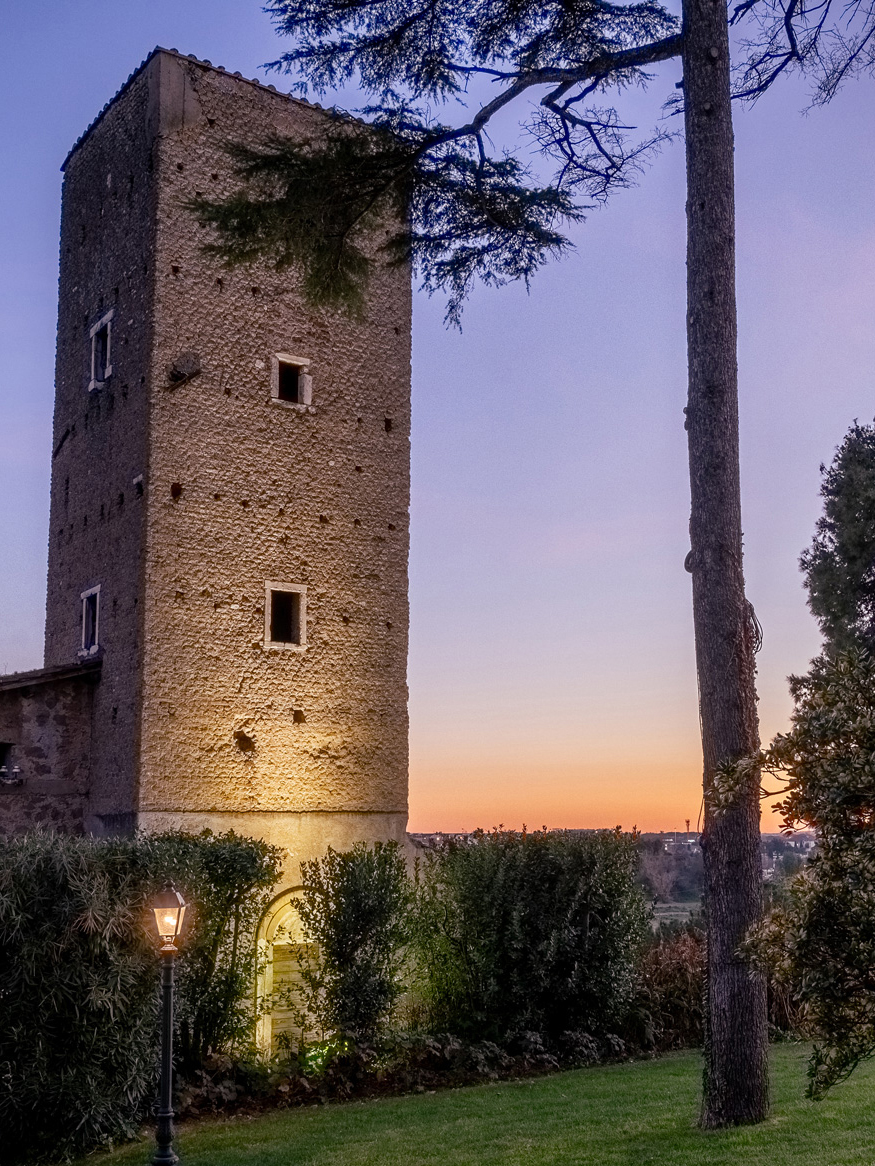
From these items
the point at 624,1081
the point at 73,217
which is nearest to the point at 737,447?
the point at 624,1081

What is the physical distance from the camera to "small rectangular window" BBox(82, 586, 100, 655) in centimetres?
1662

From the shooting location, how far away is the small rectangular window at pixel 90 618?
16625mm

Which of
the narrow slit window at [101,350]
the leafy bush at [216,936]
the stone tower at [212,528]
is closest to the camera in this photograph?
the leafy bush at [216,936]

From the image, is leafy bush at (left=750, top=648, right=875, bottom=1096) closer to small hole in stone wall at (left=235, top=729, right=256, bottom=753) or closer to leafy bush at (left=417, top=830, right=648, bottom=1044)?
leafy bush at (left=417, top=830, right=648, bottom=1044)

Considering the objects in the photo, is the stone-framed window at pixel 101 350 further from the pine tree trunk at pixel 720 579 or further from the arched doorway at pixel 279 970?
the pine tree trunk at pixel 720 579

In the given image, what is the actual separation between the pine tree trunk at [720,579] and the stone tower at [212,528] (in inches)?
322

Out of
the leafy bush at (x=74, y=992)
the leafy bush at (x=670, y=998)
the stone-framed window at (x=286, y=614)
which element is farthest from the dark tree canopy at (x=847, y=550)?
the leafy bush at (x=74, y=992)

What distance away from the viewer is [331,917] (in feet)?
44.3

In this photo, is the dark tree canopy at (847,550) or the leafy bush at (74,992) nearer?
the leafy bush at (74,992)

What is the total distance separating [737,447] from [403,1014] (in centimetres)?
845

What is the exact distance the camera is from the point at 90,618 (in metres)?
17.0

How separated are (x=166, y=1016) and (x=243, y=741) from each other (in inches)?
285

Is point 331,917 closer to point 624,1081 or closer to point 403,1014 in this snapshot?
point 403,1014

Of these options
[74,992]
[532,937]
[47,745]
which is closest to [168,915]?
[74,992]
